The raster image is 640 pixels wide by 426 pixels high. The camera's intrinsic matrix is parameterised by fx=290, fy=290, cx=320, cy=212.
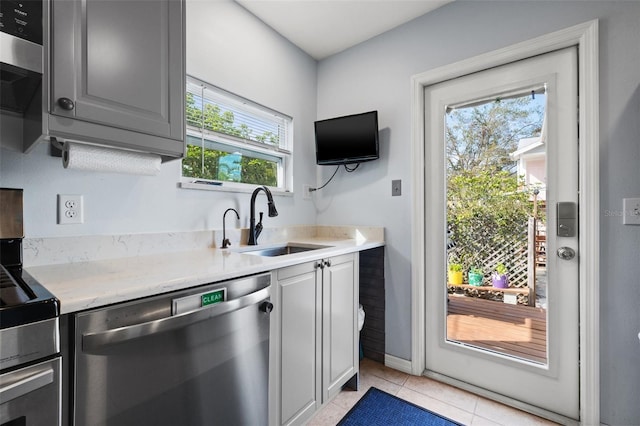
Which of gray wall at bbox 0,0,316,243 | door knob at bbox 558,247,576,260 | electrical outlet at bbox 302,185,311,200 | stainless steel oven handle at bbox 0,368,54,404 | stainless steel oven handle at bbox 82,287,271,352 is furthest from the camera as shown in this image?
electrical outlet at bbox 302,185,311,200

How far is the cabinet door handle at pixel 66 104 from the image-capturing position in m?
0.92

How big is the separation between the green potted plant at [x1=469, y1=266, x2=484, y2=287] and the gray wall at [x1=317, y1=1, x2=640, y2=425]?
405 millimetres

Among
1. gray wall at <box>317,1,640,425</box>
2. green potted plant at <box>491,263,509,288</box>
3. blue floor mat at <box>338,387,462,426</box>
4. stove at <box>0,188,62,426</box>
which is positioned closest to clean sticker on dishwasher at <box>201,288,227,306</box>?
stove at <box>0,188,62,426</box>

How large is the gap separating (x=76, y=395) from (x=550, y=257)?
7.21ft

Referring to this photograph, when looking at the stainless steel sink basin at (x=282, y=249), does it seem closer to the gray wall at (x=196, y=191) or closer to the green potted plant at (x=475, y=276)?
the gray wall at (x=196, y=191)

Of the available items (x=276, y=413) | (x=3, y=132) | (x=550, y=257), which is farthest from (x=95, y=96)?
(x=550, y=257)

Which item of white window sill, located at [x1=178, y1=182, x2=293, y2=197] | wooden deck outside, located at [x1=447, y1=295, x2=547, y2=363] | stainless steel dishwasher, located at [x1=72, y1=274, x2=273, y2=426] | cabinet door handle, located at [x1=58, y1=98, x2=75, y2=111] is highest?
cabinet door handle, located at [x1=58, y1=98, x2=75, y2=111]

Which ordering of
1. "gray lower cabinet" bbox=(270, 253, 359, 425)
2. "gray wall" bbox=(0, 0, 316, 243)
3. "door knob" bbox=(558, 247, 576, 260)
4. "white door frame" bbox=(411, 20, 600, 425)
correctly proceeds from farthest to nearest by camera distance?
"door knob" bbox=(558, 247, 576, 260) < "white door frame" bbox=(411, 20, 600, 425) < "gray lower cabinet" bbox=(270, 253, 359, 425) < "gray wall" bbox=(0, 0, 316, 243)

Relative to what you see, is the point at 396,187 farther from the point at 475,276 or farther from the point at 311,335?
the point at 311,335

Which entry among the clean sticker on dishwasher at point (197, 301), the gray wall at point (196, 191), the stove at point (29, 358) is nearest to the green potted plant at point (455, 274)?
the gray wall at point (196, 191)

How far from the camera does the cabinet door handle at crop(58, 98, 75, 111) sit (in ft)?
3.03

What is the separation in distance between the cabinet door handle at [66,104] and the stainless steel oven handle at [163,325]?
71cm

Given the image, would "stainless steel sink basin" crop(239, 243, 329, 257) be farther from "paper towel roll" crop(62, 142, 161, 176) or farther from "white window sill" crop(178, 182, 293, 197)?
"paper towel roll" crop(62, 142, 161, 176)

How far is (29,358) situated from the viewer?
0.67 m
